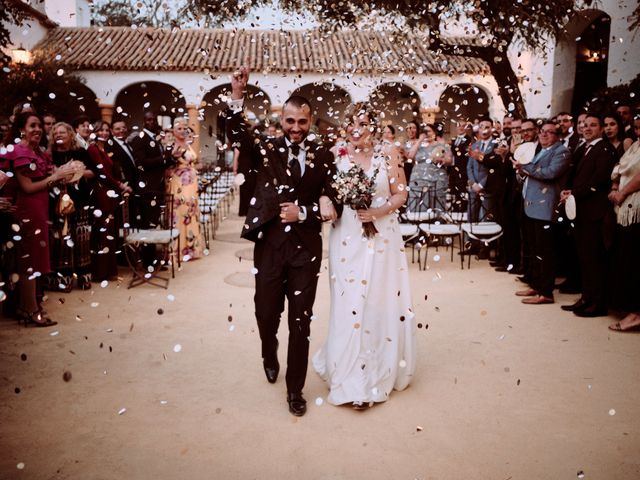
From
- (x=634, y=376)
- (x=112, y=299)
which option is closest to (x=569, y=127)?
(x=634, y=376)

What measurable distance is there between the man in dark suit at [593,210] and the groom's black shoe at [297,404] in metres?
3.65

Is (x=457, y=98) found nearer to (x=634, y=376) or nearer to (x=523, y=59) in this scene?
(x=523, y=59)

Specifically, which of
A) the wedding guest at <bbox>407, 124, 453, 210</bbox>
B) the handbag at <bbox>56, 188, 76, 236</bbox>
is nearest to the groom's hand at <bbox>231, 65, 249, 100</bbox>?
the handbag at <bbox>56, 188, 76, 236</bbox>

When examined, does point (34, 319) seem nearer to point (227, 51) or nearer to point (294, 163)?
point (294, 163)

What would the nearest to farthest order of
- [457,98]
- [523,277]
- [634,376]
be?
[634,376]
[523,277]
[457,98]

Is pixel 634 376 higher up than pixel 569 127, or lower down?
lower down

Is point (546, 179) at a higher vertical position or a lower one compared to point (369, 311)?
higher

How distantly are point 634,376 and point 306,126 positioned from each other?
3.09 m

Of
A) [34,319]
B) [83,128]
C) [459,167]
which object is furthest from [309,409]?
[459,167]

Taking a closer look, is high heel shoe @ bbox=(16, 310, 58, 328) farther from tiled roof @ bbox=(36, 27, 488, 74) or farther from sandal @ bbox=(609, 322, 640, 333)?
tiled roof @ bbox=(36, 27, 488, 74)

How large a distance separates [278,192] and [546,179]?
159 inches

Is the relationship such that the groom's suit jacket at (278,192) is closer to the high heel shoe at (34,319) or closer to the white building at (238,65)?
the high heel shoe at (34,319)

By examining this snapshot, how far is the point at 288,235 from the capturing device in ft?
12.2

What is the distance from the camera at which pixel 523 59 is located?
17078mm
